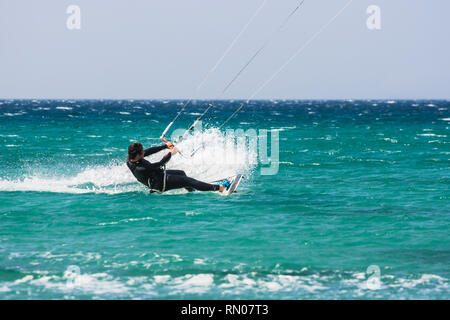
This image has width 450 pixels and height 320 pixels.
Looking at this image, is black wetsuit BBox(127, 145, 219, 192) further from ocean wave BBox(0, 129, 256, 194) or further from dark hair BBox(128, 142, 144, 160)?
ocean wave BBox(0, 129, 256, 194)

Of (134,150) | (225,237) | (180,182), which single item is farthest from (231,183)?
(225,237)

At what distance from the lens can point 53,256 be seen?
38.9 feet

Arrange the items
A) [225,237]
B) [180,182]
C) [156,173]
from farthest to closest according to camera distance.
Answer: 1. [180,182]
2. [156,173]
3. [225,237]

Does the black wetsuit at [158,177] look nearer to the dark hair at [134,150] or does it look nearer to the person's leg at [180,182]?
the person's leg at [180,182]

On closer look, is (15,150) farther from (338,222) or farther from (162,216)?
(338,222)

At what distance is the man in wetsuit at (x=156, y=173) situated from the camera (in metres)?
16.2

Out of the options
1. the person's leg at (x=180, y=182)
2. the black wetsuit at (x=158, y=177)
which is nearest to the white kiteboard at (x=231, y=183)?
the black wetsuit at (x=158, y=177)

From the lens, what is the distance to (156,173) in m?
16.9

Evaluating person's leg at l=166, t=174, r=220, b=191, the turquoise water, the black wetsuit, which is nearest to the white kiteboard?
the turquoise water

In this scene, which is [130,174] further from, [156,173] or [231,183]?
[156,173]
